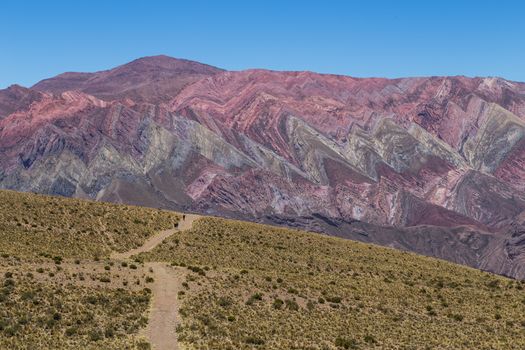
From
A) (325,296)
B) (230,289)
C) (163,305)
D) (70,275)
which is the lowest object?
(163,305)

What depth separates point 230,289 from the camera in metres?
58.5

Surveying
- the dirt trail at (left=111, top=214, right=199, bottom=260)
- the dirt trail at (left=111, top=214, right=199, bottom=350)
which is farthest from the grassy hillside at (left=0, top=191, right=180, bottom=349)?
the dirt trail at (left=111, top=214, right=199, bottom=260)

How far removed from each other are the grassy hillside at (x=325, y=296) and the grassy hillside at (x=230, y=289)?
0.13 meters

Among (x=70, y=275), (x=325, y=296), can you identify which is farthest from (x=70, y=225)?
(x=325, y=296)

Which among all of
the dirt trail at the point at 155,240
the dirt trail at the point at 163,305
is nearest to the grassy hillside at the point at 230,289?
the dirt trail at the point at 163,305

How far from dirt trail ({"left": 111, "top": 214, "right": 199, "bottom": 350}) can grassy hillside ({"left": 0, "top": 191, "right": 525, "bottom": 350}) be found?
0.57m

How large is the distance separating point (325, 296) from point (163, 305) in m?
15.4

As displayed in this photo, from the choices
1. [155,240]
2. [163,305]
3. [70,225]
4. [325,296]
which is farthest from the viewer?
[155,240]

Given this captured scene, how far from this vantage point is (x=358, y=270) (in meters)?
77.2

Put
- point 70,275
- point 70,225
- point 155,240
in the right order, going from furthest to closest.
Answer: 1. point 155,240
2. point 70,225
3. point 70,275

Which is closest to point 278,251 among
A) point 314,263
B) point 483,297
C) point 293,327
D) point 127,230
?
point 314,263

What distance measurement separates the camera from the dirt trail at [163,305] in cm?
4356

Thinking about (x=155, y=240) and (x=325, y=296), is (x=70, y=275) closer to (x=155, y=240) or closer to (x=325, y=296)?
(x=325, y=296)

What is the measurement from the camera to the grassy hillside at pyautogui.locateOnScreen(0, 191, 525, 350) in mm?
45344
